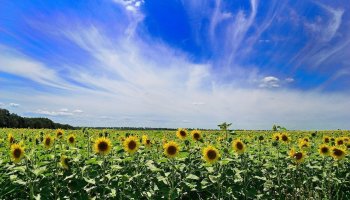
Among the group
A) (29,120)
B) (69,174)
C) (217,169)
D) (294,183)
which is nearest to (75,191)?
(69,174)

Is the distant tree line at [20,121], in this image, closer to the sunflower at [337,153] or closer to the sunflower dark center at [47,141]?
the sunflower dark center at [47,141]

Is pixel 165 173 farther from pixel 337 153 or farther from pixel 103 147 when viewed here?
pixel 337 153

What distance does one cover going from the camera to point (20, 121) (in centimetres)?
7412

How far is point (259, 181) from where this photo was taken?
9305 millimetres

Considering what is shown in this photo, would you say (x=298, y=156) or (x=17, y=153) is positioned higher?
(x=298, y=156)

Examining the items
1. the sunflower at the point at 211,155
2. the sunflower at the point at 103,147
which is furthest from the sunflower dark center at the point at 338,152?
the sunflower at the point at 103,147

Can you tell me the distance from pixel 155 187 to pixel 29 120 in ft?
242

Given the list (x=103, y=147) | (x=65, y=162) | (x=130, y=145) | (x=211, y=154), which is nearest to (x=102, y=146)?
(x=103, y=147)

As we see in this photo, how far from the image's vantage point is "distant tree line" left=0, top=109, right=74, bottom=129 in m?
71.5

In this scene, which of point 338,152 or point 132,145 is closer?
point 132,145

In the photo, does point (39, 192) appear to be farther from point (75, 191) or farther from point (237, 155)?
point (237, 155)

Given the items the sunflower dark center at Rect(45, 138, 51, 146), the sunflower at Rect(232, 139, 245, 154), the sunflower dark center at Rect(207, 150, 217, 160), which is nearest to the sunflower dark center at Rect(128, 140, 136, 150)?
the sunflower dark center at Rect(207, 150, 217, 160)

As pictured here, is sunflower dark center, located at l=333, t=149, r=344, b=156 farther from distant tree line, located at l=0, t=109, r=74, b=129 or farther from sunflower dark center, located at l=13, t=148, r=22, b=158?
distant tree line, located at l=0, t=109, r=74, b=129

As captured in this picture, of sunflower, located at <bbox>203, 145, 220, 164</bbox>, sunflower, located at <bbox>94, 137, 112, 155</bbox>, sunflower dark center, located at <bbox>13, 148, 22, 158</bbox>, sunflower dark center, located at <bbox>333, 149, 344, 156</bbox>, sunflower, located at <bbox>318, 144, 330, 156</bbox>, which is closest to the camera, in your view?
sunflower dark center, located at <bbox>13, 148, 22, 158</bbox>
